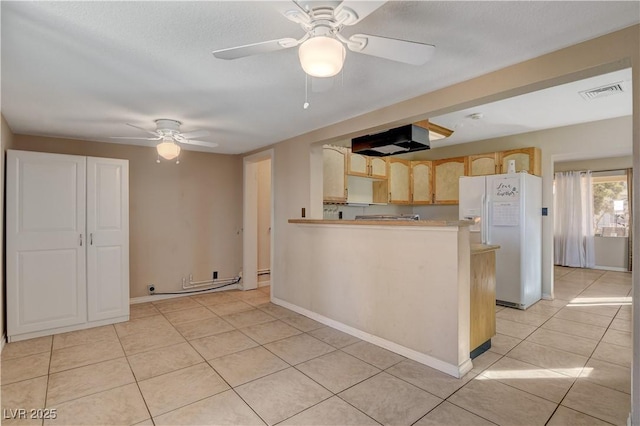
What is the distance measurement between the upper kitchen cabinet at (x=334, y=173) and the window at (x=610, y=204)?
18.7 feet

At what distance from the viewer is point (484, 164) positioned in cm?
484

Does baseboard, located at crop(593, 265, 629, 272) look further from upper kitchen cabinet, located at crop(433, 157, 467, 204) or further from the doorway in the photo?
the doorway

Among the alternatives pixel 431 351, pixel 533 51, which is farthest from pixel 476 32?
pixel 431 351

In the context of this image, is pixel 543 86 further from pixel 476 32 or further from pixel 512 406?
pixel 512 406

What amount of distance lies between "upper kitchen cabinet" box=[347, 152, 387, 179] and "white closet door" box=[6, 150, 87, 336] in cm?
333

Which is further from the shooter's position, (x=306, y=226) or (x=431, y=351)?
(x=306, y=226)

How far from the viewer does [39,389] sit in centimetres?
226

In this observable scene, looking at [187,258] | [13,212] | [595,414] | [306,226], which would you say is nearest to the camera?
[595,414]

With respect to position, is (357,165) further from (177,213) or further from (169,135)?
(177,213)

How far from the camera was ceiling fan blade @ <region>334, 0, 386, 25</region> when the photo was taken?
1.17m

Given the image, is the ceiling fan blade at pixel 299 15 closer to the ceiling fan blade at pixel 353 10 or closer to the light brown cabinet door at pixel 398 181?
the ceiling fan blade at pixel 353 10

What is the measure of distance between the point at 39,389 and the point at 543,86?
4028mm

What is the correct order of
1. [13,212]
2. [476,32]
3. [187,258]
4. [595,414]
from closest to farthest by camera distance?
[476,32] < [595,414] < [13,212] < [187,258]

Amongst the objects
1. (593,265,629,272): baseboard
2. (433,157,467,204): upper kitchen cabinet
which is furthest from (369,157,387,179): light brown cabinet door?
Answer: (593,265,629,272): baseboard
